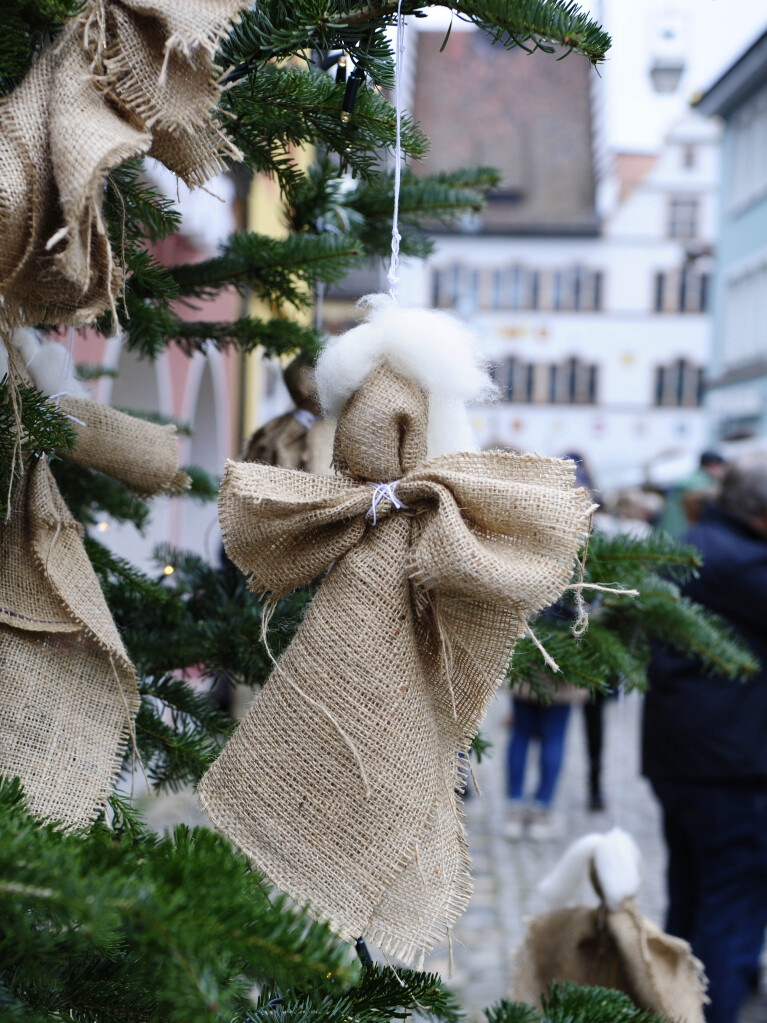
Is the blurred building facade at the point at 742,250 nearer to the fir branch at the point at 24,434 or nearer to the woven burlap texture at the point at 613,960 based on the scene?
the woven burlap texture at the point at 613,960

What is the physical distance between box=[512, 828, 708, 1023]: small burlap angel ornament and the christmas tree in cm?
51

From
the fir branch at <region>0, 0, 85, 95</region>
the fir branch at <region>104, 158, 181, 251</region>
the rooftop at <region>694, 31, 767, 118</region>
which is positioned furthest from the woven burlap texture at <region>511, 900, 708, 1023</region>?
the rooftop at <region>694, 31, 767, 118</region>

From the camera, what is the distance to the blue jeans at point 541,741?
15.7ft

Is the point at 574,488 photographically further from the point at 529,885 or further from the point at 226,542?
the point at 529,885

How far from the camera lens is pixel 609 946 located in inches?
71.9

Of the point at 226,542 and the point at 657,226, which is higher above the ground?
the point at 657,226

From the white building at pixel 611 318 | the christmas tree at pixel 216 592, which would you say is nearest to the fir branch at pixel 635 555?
the christmas tree at pixel 216 592

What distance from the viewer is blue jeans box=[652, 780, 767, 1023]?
268cm

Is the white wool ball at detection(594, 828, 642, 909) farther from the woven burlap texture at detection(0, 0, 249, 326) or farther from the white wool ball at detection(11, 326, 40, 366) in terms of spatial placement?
the woven burlap texture at detection(0, 0, 249, 326)

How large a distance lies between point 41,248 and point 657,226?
2538 centimetres

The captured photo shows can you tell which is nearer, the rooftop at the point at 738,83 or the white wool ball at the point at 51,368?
the white wool ball at the point at 51,368

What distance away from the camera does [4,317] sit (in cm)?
83

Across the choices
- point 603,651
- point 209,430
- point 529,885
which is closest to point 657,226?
point 209,430

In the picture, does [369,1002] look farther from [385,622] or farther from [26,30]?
[26,30]
